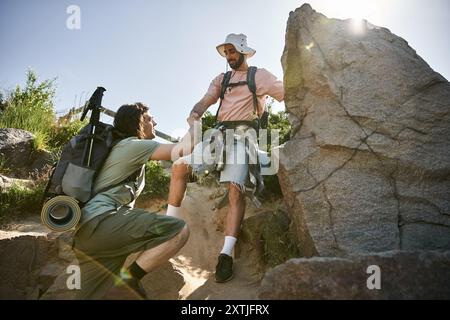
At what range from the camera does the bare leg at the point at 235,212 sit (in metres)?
4.19

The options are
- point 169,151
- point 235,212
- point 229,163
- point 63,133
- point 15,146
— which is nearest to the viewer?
point 169,151

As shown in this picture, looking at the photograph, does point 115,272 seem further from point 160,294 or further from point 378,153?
point 378,153

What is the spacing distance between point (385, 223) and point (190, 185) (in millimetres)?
4375

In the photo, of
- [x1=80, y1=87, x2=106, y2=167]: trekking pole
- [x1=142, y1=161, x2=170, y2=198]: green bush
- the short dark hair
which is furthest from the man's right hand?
[x1=142, y1=161, x2=170, y2=198]: green bush

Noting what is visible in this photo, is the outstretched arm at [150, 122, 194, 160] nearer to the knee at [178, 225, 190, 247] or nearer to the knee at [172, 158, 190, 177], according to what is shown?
the knee at [178, 225, 190, 247]

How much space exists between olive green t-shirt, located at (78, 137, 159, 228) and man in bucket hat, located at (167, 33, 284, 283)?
4.08ft

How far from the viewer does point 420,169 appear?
12.0ft

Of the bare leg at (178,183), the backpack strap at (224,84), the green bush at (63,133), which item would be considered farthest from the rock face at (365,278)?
the green bush at (63,133)

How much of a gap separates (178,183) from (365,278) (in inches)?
110

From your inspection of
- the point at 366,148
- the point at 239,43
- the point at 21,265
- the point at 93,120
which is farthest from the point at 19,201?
the point at 366,148

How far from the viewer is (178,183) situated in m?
4.60

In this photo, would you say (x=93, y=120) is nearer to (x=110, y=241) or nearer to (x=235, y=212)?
(x=110, y=241)

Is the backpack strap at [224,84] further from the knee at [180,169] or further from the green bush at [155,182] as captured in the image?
the green bush at [155,182]
